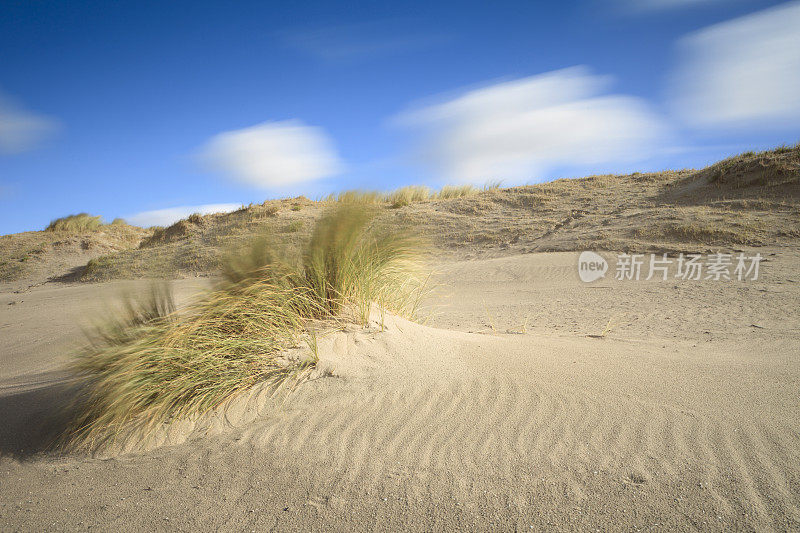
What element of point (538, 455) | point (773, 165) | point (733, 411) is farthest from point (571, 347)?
point (773, 165)

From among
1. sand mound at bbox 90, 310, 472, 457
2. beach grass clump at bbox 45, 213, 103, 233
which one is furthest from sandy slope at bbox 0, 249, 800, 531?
beach grass clump at bbox 45, 213, 103, 233

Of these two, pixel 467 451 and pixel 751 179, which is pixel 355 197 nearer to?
pixel 467 451

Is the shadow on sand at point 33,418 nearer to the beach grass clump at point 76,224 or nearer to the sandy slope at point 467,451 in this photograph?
the sandy slope at point 467,451

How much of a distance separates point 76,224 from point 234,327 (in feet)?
86.9

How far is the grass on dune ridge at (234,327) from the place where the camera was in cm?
343

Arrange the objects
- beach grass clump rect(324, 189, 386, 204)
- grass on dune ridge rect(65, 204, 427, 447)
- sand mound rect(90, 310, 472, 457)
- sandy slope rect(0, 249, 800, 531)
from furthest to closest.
Answer: beach grass clump rect(324, 189, 386, 204) → grass on dune ridge rect(65, 204, 427, 447) → sand mound rect(90, 310, 472, 457) → sandy slope rect(0, 249, 800, 531)

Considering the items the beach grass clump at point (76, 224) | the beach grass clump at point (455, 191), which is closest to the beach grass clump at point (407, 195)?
the beach grass clump at point (455, 191)

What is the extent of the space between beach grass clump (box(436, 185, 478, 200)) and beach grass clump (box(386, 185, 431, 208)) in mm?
730

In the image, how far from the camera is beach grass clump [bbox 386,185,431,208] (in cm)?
2211

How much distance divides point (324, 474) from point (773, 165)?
1876cm

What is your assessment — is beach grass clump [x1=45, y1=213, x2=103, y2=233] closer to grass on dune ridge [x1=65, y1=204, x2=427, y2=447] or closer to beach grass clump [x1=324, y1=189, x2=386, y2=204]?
grass on dune ridge [x1=65, y1=204, x2=427, y2=447]

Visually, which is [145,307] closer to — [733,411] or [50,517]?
[50,517]

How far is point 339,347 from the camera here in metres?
3.87

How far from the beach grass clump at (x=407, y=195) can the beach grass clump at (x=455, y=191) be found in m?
0.73
